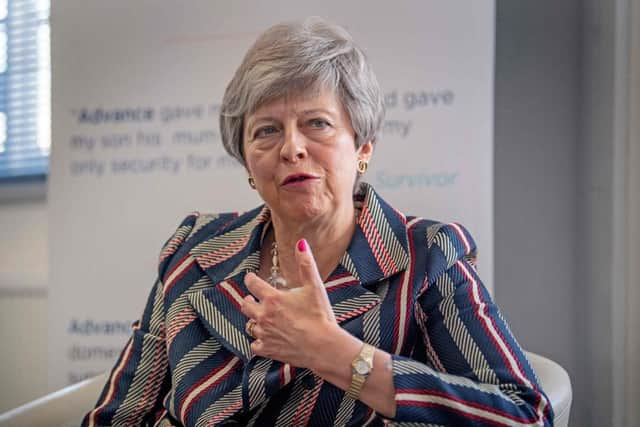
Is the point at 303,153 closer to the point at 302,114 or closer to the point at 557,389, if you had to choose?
the point at 302,114

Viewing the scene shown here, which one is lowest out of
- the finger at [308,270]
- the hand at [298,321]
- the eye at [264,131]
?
the hand at [298,321]

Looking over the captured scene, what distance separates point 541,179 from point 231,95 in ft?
3.76

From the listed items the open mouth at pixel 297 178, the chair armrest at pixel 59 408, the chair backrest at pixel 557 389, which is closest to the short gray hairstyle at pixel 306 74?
the open mouth at pixel 297 178

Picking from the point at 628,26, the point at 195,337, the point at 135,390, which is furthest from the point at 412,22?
the point at 135,390

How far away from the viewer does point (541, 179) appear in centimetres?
196

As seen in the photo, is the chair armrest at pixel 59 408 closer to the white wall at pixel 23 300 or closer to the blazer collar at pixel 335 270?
the blazer collar at pixel 335 270

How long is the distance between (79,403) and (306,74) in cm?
95

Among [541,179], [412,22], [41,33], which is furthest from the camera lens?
[41,33]

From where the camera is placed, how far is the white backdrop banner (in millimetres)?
1703

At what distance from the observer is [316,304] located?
98cm

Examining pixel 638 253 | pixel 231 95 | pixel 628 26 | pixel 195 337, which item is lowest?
pixel 195 337

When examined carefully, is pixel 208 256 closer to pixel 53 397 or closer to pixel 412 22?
pixel 53 397

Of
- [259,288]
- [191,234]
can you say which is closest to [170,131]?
[191,234]

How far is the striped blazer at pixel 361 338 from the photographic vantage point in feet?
3.23
